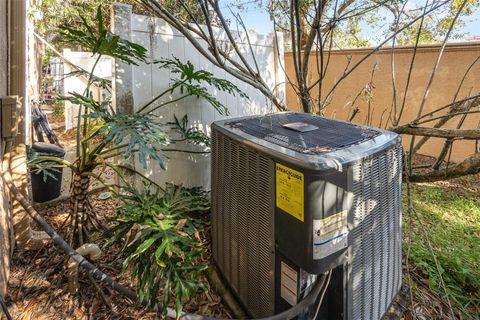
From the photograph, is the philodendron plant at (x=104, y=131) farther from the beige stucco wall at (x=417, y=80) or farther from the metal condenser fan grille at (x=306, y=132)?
the beige stucco wall at (x=417, y=80)

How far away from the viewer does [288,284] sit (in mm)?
1179

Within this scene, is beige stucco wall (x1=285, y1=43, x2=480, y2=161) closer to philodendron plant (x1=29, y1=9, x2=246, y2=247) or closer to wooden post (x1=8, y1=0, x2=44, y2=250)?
philodendron plant (x1=29, y1=9, x2=246, y2=247)

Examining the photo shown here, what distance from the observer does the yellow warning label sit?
3.42 feet

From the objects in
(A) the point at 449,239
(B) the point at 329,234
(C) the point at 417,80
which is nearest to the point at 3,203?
(B) the point at 329,234

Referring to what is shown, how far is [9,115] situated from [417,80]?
18.0 ft

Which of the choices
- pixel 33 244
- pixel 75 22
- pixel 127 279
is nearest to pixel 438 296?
pixel 127 279

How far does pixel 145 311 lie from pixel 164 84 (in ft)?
4.86

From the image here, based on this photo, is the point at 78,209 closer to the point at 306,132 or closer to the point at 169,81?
the point at 169,81

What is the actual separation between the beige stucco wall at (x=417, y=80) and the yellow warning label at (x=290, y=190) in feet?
11.7

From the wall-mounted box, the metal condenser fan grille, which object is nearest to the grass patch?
the metal condenser fan grille

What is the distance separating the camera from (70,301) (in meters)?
1.56

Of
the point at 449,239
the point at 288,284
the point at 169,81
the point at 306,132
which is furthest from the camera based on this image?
the point at 449,239

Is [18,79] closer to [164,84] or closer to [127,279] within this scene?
[164,84]

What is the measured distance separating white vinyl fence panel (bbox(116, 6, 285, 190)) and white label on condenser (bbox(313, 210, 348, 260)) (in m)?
1.36
